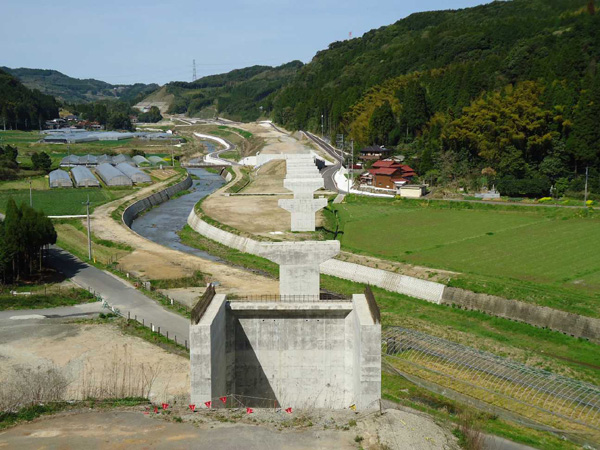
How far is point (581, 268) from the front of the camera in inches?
1399

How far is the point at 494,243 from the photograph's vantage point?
43.4 metres

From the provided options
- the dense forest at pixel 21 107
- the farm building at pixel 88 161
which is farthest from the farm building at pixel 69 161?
the dense forest at pixel 21 107

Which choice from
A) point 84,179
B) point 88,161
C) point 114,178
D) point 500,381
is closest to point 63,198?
point 84,179

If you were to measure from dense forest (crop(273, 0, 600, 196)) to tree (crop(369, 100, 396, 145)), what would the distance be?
0.50 ft

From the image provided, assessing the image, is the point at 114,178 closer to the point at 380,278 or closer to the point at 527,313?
the point at 380,278

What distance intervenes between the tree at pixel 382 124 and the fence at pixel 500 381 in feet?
213

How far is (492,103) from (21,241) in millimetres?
51382

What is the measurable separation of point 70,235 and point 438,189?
3828cm

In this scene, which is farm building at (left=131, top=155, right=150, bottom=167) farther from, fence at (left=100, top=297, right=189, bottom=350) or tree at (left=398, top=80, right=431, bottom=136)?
fence at (left=100, top=297, right=189, bottom=350)

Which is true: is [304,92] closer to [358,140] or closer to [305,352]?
[358,140]

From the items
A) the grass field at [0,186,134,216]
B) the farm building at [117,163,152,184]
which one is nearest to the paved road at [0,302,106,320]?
the grass field at [0,186,134,216]

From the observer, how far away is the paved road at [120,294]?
2972 centimetres

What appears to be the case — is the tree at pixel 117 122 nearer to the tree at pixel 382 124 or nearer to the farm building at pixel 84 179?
the farm building at pixel 84 179

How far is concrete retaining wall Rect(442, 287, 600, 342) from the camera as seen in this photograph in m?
27.8
